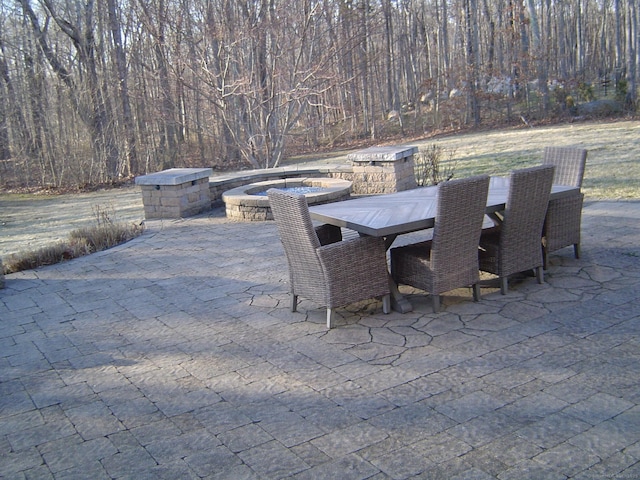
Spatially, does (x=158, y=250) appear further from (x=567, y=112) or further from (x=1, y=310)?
(x=567, y=112)

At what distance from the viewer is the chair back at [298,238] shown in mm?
4117

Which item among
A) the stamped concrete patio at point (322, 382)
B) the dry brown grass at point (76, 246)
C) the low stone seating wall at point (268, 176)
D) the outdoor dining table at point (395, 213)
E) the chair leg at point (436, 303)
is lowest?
the stamped concrete patio at point (322, 382)

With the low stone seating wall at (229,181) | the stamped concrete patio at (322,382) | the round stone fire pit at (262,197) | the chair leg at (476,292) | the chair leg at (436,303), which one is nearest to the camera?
the stamped concrete patio at (322,382)

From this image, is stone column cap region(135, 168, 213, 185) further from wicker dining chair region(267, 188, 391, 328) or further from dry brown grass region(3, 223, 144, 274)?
wicker dining chair region(267, 188, 391, 328)

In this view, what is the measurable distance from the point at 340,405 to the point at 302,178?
6.88 m

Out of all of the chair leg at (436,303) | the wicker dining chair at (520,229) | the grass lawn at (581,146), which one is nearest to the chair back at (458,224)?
the chair leg at (436,303)

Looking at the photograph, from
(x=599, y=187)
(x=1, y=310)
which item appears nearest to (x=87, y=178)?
(x=1, y=310)

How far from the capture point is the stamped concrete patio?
268 centimetres

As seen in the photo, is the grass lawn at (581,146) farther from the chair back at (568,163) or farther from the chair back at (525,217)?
the chair back at (525,217)

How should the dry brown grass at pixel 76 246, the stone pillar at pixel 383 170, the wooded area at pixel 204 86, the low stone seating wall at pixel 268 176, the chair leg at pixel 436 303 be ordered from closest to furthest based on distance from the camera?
1. the chair leg at pixel 436 303
2. the dry brown grass at pixel 76 246
3. the stone pillar at pixel 383 170
4. the low stone seating wall at pixel 268 176
5. the wooded area at pixel 204 86

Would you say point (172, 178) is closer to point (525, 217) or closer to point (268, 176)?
point (268, 176)

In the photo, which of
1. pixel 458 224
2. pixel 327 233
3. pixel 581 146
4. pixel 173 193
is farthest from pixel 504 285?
pixel 581 146

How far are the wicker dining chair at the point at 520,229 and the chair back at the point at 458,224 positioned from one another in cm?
29

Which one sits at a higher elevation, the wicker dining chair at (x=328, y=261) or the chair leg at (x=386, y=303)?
the wicker dining chair at (x=328, y=261)
